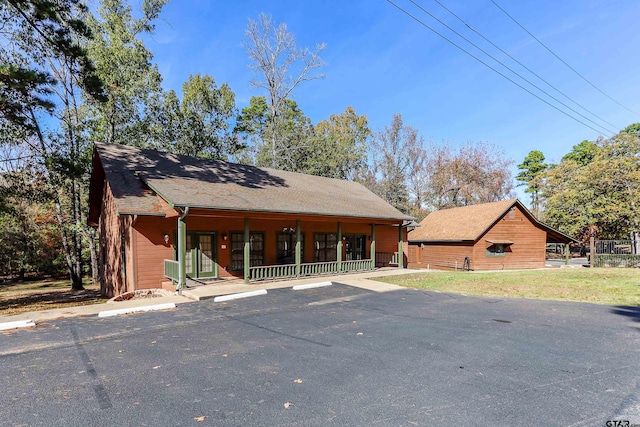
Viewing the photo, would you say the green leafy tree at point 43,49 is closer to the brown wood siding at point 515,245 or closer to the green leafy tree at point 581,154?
the brown wood siding at point 515,245

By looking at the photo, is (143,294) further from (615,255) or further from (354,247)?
(615,255)

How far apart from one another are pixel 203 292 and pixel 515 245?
20992 mm

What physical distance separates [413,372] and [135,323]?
19.3ft

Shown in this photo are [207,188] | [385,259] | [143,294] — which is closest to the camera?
[143,294]

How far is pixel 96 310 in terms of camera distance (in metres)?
8.48

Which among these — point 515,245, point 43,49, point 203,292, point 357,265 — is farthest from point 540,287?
point 43,49

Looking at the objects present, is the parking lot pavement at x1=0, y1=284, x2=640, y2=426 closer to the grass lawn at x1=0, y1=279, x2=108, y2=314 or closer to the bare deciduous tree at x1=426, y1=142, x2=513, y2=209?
the grass lawn at x1=0, y1=279, x2=108, y2=314

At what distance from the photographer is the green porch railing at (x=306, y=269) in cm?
1369

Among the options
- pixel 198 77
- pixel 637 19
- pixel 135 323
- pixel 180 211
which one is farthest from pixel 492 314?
pixel 198 77

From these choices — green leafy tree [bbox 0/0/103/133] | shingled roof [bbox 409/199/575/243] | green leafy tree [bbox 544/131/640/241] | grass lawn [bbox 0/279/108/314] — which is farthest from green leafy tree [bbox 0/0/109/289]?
green leafy tree [bbox 544/131/640/241]

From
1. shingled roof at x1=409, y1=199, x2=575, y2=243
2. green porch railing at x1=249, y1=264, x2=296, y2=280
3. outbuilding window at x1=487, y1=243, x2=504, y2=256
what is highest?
shingled roof at x1=409, y1=199, x2=575, y2=243

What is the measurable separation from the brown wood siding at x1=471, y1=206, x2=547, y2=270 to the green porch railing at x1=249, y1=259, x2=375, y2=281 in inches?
355

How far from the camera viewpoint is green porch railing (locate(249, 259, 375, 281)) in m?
13.7

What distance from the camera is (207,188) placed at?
44.3 feet
